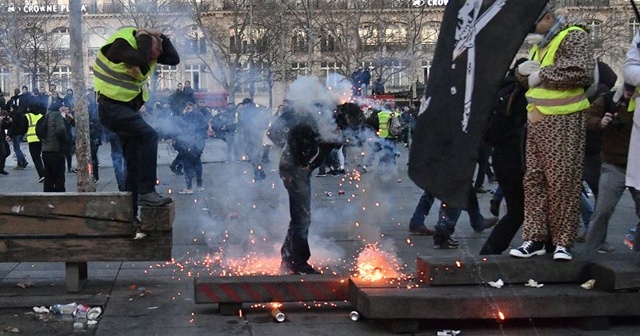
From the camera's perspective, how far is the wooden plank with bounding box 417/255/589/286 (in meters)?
5.55

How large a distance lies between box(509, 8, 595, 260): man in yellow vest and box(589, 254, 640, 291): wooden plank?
0.23 m

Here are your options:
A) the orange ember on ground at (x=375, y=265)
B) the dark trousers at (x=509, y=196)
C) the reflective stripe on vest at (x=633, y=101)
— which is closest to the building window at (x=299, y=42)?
the orange ember on ground at (x=375, y=265)

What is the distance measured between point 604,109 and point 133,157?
4.63m

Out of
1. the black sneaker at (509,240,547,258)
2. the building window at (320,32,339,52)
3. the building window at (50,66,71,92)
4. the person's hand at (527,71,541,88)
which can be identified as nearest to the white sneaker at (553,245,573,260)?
the black sneaker at (509,240,547,258)

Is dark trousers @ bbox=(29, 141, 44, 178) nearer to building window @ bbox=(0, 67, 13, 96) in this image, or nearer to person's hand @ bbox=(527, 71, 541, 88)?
person's hand @ bbox=(527, 71, 541, 88)

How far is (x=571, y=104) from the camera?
18.4 ft

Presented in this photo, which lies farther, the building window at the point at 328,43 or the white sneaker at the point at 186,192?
the building window at the point at 328,43

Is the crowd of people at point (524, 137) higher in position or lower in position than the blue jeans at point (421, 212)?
higher

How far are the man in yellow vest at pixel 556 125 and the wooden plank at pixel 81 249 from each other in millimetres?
2955

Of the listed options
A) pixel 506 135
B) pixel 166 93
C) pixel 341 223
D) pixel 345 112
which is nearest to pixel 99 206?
pixel 345 112

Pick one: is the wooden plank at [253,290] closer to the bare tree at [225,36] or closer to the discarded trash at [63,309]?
the discarded trash at [63,309]

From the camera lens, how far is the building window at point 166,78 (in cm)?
1469

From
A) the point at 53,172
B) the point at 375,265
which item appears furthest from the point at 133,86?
the point at 53,172

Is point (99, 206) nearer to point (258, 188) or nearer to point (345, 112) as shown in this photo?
point (345, 112)
